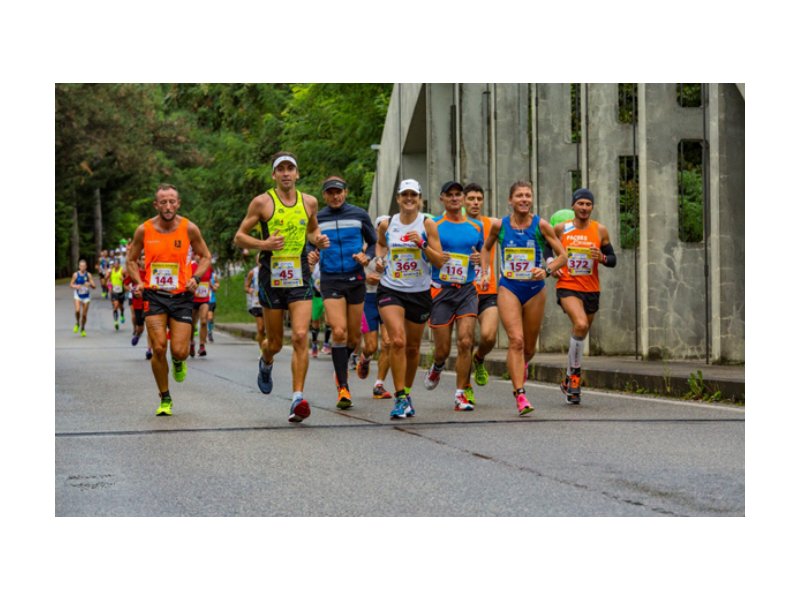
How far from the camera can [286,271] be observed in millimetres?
11484

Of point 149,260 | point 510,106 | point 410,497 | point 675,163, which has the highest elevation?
point 510,106

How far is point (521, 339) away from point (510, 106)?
504 inches

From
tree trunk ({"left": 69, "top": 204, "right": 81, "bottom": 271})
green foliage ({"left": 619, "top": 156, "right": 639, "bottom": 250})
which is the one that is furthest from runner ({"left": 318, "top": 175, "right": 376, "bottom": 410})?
tree trunk ({"left": 69, "top": 204, "right": 81, "bottom": 271})

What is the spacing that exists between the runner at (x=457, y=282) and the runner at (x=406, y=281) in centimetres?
24

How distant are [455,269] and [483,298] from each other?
118cm

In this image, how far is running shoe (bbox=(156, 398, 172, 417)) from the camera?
1253cm

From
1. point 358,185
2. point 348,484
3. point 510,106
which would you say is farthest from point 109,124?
→ point 348,484

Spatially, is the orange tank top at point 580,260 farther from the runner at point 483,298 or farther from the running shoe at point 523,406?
the running shoe at point 523,406

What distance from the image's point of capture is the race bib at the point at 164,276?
40.1 ft

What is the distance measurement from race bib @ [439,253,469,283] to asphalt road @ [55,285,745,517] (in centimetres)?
116

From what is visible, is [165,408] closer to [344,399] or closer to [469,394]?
[344,399]

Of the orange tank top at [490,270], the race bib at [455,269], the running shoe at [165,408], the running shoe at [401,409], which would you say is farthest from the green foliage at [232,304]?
the running shoe at [401,409]
